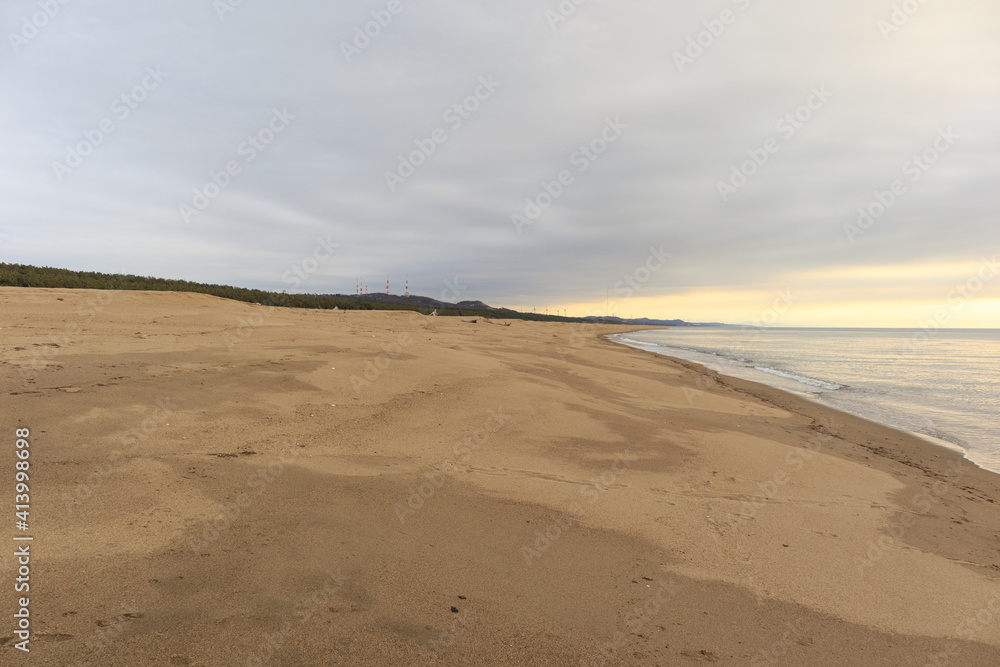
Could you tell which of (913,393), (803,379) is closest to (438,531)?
(913,393)

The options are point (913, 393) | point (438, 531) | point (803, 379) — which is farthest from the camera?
point (803, 379)

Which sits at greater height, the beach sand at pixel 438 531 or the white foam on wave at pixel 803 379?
the white foam on wave at pixel 803 379

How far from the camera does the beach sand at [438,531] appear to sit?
267 cm

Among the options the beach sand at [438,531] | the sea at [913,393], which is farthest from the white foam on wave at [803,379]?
the beach sand at [438,531]

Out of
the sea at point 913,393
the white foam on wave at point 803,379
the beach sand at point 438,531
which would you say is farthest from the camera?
Result: the white foam on wave at point 803,379

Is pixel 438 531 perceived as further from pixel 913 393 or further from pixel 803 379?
pixel 803 379

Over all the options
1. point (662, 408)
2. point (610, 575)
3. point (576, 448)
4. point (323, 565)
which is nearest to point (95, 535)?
point (323, 565)

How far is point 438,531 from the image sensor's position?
384 centimetres

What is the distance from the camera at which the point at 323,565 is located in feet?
10.5

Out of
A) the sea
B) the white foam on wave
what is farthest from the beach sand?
the white foam on wave

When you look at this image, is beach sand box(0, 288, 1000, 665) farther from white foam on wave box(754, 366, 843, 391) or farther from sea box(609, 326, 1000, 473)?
white foam on wave box(754, 366, 843, 391)

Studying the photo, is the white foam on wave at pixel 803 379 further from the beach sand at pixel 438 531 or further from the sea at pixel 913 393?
the beach sand at pixel 438 531

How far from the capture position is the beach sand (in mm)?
2674

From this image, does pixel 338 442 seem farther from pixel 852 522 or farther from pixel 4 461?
pixel 852 522
